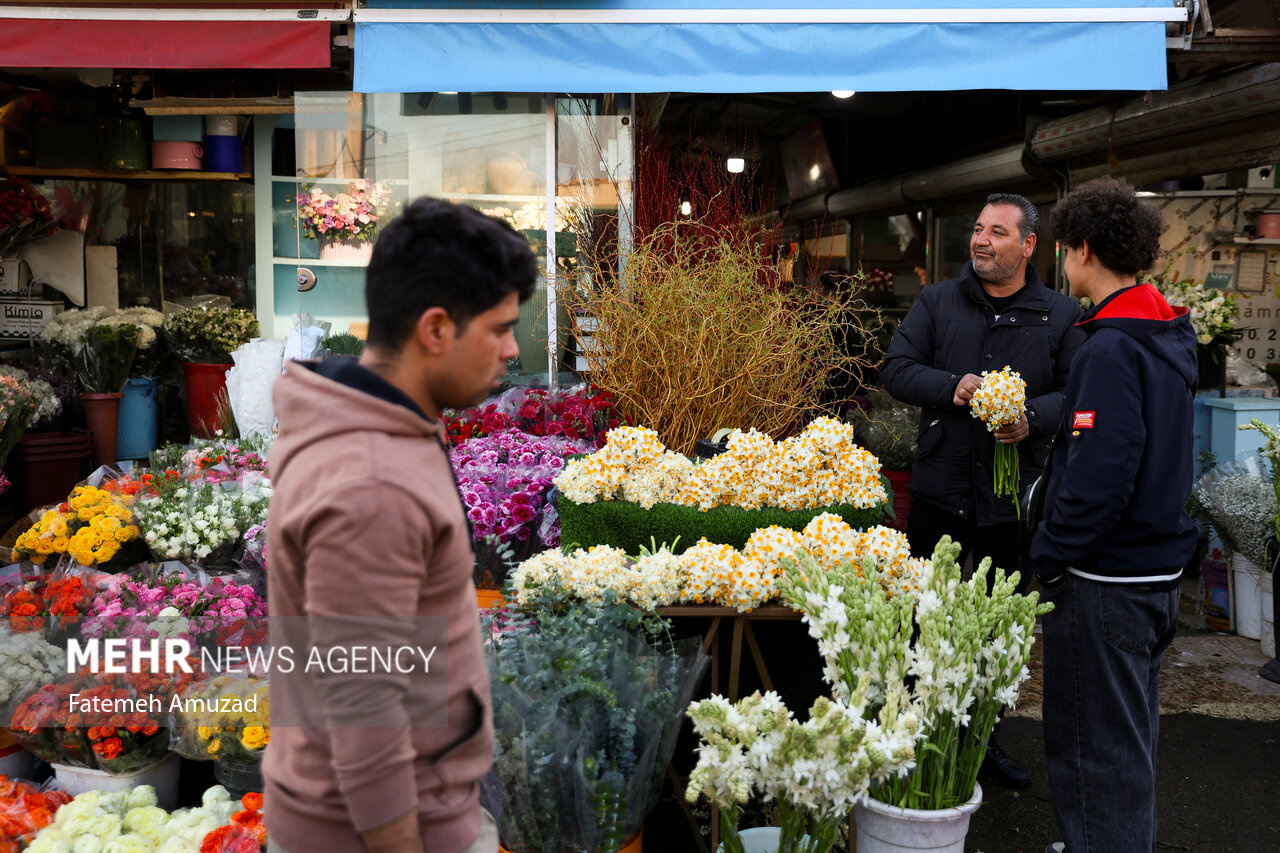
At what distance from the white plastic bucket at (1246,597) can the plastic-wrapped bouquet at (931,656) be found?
322cm

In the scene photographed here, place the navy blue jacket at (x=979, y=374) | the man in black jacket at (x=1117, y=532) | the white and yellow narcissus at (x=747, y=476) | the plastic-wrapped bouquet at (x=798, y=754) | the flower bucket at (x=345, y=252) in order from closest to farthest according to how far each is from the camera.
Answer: the plastic-wrapped bouquet at (x=798, y=754) → the man in black jacket at (x=1117, y=532) → the white and yellow narcissus at (x=747, y=476) → the navy blue jacket at (x=979, y=374) → the flower bucket at (x=345, y=252)

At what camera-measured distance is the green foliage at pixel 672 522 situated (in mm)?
3182

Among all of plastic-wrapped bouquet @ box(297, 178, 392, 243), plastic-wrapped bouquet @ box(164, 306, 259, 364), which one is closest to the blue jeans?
plastic-wrapped bouquet @ box(297, 178, 392, 243)

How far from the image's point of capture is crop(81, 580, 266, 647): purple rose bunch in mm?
3010

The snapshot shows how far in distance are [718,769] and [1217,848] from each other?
209 cm

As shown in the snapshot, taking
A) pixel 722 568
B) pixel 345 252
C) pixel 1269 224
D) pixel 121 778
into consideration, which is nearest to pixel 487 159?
pixel 345 252

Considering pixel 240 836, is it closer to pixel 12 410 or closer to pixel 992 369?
pixel 992 369

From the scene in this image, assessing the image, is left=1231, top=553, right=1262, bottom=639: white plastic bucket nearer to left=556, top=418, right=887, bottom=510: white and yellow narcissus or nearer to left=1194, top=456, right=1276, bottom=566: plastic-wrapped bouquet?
left=1194, top=456, right=1276, bottom=566: plastic-wrapped bouquet

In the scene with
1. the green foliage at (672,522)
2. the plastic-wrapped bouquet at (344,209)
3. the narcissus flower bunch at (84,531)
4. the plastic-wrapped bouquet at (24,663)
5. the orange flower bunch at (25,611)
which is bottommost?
the plastic-wrapped bouquet at (24,663)

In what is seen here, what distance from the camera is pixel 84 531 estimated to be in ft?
12.1

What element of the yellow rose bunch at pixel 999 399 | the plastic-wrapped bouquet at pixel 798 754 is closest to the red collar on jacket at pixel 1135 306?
the yellow rose bunch at pixel 999 399

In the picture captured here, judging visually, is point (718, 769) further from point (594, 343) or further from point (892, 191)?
point (892, 191)

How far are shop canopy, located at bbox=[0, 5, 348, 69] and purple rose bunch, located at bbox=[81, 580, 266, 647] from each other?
2.57 m

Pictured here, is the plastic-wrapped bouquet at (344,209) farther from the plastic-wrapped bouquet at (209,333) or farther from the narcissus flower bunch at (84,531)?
the narcissus flower bunch at (84,531)
